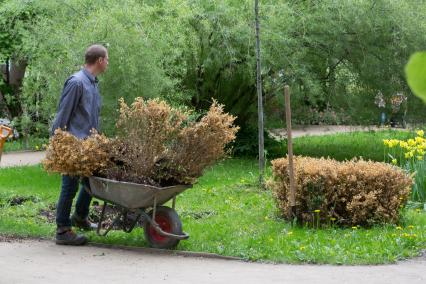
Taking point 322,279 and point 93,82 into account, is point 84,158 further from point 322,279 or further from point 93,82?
point 322,279

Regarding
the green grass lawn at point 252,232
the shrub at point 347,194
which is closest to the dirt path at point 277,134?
the green grass lawn at point 252,232

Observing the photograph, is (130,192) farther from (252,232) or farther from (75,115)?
(252,232)

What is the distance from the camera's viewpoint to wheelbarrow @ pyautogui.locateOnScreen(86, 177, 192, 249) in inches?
272

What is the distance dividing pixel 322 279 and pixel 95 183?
2.36 metres

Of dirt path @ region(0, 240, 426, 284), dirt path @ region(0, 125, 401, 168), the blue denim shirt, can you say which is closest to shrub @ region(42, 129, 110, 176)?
the blue denim shirt

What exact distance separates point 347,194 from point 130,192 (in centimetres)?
241

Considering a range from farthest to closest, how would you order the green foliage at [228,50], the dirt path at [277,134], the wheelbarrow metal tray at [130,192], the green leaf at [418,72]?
the dirt path at [277,134], the green foliage at [228,50], the wheelbarrow metal tray at [130,192], the green leaf at [418,72]

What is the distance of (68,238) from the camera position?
7.34 meters

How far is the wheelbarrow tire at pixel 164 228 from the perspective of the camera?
7074mm

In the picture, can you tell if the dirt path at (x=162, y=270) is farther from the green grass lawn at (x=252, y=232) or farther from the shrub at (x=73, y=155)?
the shrub at (x=73, y=155)

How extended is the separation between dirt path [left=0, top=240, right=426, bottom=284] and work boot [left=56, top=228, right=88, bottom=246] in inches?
9.0

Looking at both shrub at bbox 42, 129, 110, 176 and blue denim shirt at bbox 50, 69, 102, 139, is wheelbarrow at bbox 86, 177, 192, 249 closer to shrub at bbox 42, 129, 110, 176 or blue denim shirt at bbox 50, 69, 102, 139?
shrub at bbox 42, 129, 110, 176

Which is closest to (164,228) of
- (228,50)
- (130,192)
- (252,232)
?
(130,192)

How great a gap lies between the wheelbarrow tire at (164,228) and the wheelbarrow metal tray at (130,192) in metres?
0.12
